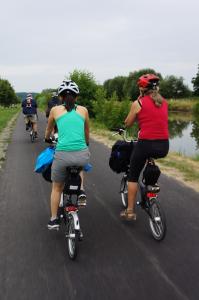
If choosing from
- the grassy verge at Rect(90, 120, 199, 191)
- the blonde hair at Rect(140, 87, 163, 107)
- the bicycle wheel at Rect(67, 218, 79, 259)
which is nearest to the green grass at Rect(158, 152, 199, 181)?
the grassy verge at Rect(90, 120, 199, 191)

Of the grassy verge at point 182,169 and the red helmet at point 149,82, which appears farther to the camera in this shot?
the grassy verge at point 182,169

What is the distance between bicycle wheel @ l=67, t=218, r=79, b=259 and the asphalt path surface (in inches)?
3.5

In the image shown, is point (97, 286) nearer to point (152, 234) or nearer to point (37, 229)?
point (152, 234)

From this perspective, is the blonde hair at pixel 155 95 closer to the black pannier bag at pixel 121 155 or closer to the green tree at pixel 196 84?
the black pannier bag at pixel 121 155

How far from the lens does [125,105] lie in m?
35.0

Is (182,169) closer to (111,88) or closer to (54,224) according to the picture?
(54,224)

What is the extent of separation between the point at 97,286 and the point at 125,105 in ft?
103

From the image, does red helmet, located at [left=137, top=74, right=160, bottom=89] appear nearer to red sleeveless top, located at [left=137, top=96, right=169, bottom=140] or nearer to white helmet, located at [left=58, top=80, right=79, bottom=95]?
red sleeveless top, located at [left=137, top=96, right=169, bottom=140]

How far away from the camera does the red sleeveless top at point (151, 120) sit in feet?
17.5

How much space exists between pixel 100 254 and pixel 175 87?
103 meters

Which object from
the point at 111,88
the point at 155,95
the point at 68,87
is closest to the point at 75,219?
the point at 68,87

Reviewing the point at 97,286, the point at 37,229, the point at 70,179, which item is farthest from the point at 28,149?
the point at 97,286

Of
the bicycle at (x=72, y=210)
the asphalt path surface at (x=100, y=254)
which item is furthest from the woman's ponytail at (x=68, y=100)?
the asphalt path surface at (x=100, y=254)

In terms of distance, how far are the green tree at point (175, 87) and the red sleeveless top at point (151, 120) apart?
323 feet
